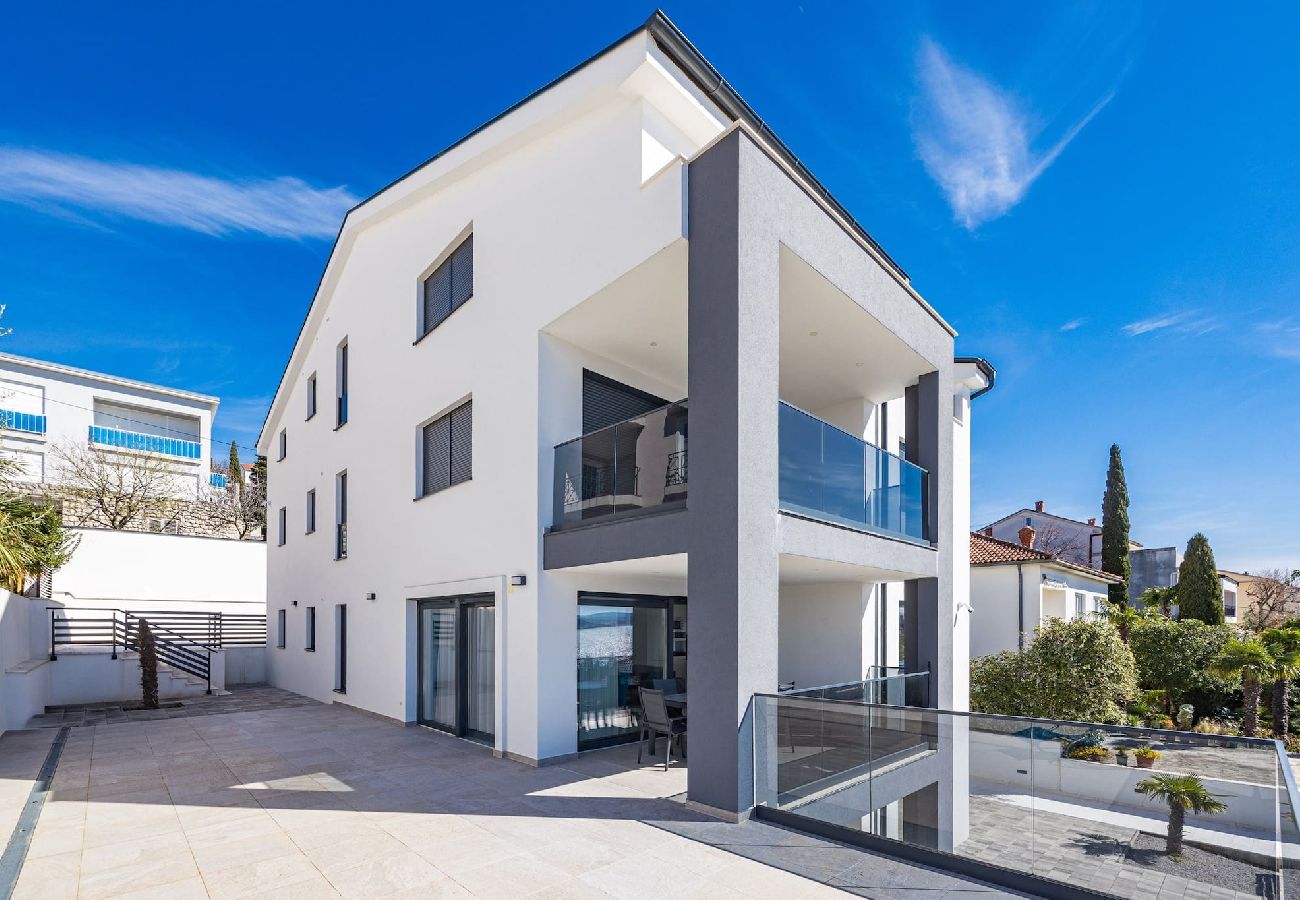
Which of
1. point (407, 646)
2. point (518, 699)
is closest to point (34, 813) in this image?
point (518, 699)

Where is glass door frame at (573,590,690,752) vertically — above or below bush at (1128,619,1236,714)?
above

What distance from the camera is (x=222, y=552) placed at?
83.1 feet

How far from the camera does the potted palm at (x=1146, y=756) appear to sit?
4.61m

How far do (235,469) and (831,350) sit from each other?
122 feet

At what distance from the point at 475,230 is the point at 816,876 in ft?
32.0

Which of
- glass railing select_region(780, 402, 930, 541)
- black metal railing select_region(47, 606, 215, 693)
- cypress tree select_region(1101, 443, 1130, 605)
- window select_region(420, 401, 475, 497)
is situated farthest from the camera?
cypress tree select_region(1101, 443, 1130, 605)

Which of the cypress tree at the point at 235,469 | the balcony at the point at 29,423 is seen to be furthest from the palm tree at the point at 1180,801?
the balcony at the point at 29,423

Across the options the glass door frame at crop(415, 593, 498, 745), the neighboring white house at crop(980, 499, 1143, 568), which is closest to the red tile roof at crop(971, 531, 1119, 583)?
the glass door frame at crop(415, 593, 498, 745)

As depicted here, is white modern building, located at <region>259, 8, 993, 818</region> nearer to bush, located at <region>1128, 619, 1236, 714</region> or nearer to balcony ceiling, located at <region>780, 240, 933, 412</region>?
balcony ceiling, located at <region>780, 240, 933, 412</region>

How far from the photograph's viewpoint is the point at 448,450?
39.2 ft

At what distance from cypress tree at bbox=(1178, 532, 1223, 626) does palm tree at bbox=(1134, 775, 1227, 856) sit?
2579 centimetres

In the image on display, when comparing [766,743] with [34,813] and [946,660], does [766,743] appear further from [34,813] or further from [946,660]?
[34,813]

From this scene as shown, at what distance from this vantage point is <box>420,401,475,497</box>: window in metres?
11.4

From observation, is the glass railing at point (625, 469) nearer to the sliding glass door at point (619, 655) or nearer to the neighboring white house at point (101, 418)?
the sliding glass door at point (619, 655)
